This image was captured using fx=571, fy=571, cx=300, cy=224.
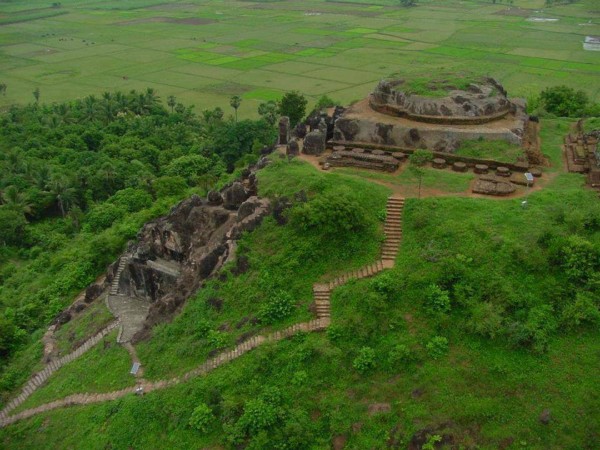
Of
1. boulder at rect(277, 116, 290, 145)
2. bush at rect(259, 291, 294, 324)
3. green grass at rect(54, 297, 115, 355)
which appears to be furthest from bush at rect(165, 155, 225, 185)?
bush at rect(259, 291, 294, 324)

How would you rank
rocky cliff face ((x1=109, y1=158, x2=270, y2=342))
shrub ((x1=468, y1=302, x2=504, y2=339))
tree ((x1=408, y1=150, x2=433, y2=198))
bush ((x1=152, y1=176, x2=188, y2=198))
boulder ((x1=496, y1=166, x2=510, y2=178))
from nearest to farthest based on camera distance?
shrub ((x1=468, y1=302, x2=504, y2=339)) → rocky cliff face ((x1=109, y1=158, x2=270, y2=342)) → tree ((x1=408, y1=150, x2=433, y2=198)) → boulder ((x1=496, y1=166, x2=510, y2=178)) → bush ((x1=152, y1=176, x2=188, y2=198))

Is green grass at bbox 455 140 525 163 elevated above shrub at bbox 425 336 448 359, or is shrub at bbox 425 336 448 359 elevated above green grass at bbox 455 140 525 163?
green grass at bbox 455 140 525 163

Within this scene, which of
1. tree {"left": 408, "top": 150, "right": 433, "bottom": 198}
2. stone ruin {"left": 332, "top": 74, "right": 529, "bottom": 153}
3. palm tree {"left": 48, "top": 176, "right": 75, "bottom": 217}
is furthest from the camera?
palm tree {"left": 48, "top": 176, "right": 75, "bottom": 217}

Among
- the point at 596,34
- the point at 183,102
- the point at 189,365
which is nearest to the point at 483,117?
the point at 189,365

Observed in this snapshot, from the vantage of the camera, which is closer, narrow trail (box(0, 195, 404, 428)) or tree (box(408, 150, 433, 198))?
narrow trail (box(0, 195, 404, 428))

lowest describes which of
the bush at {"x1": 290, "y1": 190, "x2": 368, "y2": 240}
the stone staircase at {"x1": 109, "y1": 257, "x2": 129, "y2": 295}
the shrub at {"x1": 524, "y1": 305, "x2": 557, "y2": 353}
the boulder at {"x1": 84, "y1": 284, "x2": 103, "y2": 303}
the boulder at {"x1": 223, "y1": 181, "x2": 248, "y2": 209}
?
the boulder at {"x1": 84, "y1": 284, "x2": 103, "y2": 303}

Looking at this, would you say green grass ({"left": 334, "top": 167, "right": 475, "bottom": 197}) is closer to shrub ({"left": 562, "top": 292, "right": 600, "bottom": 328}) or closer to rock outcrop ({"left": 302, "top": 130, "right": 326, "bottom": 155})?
rock outcrop ({"left": 302, "top": 130, "right": 326, "bottom": 155})
